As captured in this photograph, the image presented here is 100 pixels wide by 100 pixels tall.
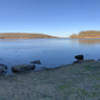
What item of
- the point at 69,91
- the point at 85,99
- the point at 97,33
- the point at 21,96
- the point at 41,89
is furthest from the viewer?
the point at 97,33

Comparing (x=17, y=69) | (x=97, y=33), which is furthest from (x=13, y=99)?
(x=97, y=33)

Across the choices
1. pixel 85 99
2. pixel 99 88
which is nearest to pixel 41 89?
pixel 85 99

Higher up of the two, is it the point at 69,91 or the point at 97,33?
the point at 97,33

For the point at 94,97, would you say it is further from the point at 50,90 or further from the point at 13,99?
the point at 13,99

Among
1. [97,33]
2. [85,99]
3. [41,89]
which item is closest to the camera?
[85,99]

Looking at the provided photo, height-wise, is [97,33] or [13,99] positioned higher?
[97,33]

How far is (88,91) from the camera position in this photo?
5.59 meters

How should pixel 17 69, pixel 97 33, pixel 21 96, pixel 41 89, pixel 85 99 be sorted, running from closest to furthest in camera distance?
pixel 85 99, pixel 21 96, pixel 41 89, pixel 17 69, pixel 97 33

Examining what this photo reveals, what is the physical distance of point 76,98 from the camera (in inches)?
196

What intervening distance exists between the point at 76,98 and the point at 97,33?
215 meters

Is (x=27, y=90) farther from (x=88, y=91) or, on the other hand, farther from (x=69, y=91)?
(x=88, y=91)

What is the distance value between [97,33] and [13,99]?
216500mm

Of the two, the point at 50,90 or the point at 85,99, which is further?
the point at 50,90

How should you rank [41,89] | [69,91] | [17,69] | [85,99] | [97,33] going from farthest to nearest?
1. [97,33]
2. [17,69]
3. [41,89]
4. [69,91]
5. [85,99]
